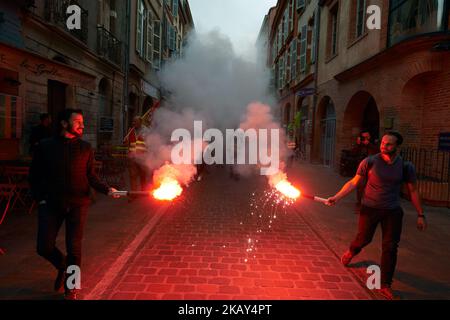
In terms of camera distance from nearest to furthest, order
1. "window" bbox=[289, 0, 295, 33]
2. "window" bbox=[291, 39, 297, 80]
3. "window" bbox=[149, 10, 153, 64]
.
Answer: "window" bbox=[149, 10, 153, 64]
"window" bbox=[291, 39, 297, 80]
"window" bbox=[289, 0, 295, 33]

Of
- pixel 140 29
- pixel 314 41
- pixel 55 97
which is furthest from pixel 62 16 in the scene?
pixel 314 41

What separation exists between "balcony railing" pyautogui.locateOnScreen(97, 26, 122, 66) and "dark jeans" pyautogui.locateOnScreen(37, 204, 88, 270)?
12.4 meters

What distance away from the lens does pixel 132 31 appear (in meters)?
17.7

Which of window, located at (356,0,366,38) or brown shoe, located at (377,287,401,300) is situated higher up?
window, located at (356,0,366,38)

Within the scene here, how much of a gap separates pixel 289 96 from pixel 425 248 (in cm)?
2151

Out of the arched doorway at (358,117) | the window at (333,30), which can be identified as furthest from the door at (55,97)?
the window at (333,30)

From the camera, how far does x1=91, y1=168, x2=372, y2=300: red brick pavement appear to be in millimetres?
3586

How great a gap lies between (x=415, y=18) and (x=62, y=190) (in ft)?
33.8

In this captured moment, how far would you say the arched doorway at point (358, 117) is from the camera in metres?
13.6

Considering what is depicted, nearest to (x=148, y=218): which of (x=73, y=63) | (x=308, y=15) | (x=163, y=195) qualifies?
(x=163, y=195)

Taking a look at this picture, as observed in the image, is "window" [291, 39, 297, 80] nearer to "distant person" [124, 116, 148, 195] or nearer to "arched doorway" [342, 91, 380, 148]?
"arched doorway" [342, 91, 380, 148]

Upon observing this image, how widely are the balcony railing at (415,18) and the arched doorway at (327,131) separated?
21.0 ft

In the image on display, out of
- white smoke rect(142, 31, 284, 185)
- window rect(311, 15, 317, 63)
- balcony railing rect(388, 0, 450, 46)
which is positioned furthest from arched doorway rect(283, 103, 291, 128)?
balcony railing rect(388, 0, 450, 46)

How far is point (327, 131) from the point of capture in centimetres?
1753
